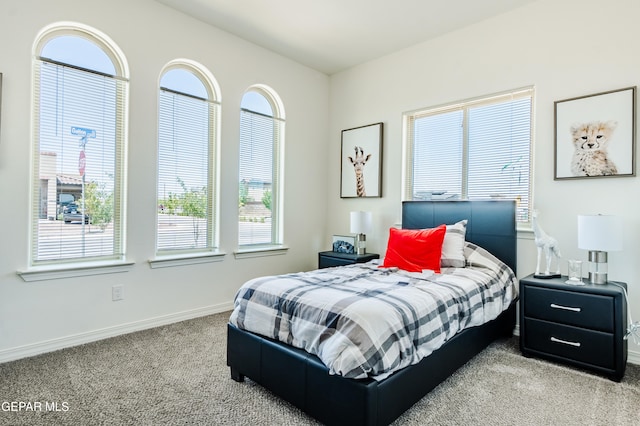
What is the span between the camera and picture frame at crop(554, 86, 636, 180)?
260 cm

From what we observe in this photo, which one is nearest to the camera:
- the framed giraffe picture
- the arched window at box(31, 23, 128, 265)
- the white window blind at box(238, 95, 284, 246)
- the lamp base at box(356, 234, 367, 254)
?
the arched window at box(31, 23, 128, 265)

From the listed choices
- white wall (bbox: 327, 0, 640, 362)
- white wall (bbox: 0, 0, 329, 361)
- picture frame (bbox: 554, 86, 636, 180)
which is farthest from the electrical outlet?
picture frame (bbox: 554, 86, 636, 180)

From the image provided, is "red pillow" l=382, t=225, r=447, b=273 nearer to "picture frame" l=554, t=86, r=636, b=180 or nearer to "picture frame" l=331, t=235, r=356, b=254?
"picture frame" l=331, t=235, r=356, b=254

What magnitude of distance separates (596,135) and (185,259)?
3699mm

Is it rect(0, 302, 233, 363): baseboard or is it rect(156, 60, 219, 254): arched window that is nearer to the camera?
rect(0, 302, 233, 363): baseboard

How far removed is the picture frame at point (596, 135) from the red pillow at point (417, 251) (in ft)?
3.72

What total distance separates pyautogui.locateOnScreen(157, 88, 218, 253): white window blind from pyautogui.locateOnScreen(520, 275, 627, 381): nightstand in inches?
118

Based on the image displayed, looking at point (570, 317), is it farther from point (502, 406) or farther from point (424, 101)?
point (424, 101)

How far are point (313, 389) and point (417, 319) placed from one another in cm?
65

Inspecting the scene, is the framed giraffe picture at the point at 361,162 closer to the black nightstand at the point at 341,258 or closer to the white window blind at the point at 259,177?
the black nightstand at the point at 341,258

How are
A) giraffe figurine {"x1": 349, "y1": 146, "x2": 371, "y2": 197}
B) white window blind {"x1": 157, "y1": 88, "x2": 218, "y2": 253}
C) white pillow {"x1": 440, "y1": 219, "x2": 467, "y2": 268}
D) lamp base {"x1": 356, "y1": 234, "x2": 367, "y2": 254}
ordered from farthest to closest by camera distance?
giraffe figurine {"x1": 349, "y1": 146, "x2": 371, "y2": 197}, lamp base {"x1": 356, "y1": 234, "x2": 367, "y2": 254}, white window blind {"x1": 157, "y1": 88, "x2": 218, "y2": 253}, white pillow {"x1": 440, "y1": 219, "x2": 467, "y2": 268}

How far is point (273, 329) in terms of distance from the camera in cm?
201

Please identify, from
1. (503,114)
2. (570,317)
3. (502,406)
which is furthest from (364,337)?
(503,114)

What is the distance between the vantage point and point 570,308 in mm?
2432
